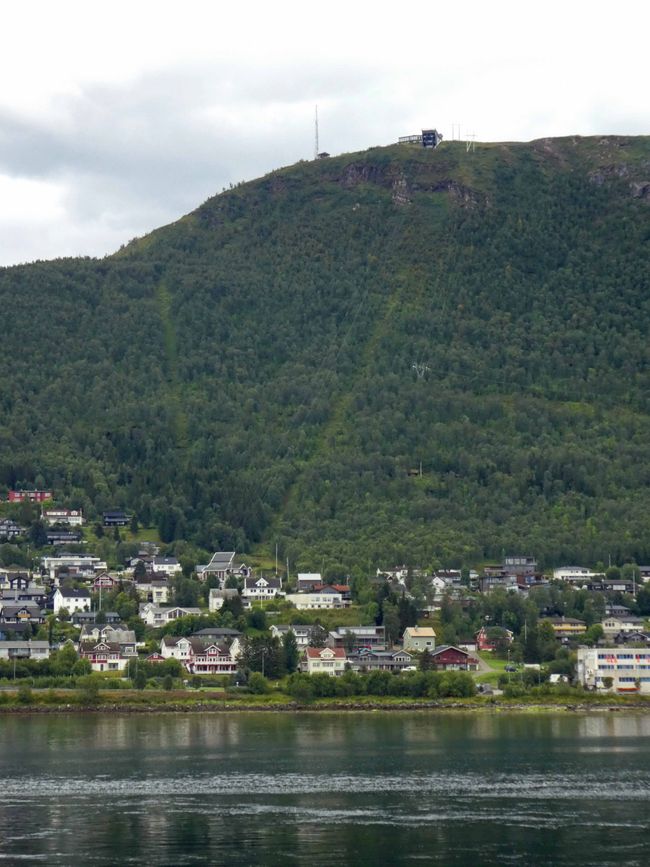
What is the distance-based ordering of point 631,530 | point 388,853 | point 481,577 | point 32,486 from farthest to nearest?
point 32,486
point 631,530
point 481,577
point 388,853

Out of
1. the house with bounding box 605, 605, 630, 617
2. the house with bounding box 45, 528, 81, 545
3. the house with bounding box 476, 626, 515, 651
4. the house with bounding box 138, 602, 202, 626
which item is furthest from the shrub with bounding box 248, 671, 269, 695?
the house with bounding box 45, 528, 81, 545

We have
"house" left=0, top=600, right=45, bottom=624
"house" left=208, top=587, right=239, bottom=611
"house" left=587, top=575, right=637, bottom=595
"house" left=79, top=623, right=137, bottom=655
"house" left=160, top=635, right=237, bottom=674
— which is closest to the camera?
"house" left=160, top=635, right=237, bottom=674

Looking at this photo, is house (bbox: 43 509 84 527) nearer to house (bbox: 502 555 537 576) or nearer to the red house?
the red house

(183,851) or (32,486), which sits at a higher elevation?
(32,486)

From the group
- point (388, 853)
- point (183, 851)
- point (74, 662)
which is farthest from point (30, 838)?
point (74, 662)

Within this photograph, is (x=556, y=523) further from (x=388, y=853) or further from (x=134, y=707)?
(x=388, y=853)

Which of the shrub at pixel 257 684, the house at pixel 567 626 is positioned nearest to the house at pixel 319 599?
the house at pixel 567 626
